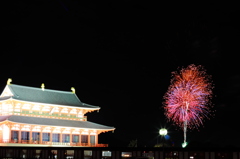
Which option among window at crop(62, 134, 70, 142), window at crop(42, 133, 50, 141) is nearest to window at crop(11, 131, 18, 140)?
window at crop(42, 133, 50, 141)

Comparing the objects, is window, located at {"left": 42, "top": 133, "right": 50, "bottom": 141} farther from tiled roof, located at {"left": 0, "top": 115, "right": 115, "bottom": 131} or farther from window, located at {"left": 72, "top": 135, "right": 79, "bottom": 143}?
window, located at {"left": 72, "top": 135, "right": 79, "bottom": 143}

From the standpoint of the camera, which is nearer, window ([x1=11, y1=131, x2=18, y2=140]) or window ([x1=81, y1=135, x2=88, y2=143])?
window ([x1=11, y1=131, x2=18, y2=140])

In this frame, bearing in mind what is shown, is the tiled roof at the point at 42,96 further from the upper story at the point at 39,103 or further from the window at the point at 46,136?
the window at the point at 46,136

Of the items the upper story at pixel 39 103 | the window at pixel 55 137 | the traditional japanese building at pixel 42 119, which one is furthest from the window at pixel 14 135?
the window at pixel 55 137

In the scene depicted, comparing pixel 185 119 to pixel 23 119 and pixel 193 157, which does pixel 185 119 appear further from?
pixel 23 119

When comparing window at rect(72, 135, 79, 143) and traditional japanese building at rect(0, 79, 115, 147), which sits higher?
traditional japanese building at rect(0, 79, 115, 147)

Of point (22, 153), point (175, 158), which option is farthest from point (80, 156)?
point (175, 158)

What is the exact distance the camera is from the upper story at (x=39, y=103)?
2911 inches

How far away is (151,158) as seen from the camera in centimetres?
5228

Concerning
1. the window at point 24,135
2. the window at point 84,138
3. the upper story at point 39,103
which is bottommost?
the window at point 84,138

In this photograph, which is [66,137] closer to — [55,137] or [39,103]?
[55,137]

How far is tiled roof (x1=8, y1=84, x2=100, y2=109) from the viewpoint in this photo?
249ft

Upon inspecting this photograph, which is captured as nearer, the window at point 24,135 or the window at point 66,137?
the window at point 24,135

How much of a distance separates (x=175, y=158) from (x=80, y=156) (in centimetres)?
1600
